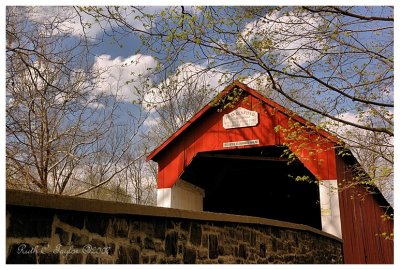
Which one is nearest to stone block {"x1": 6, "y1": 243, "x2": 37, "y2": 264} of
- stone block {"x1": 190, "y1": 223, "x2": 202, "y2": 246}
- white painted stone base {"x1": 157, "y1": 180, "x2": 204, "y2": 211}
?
stone block {"x1": 190, "y1": 223, "x2": 202, "y2": 246}

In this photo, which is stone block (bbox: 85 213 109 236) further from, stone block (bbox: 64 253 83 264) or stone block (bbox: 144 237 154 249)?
stone block (bbox: 144 237 154 249)

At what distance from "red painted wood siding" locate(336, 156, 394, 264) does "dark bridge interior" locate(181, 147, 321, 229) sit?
168 cm

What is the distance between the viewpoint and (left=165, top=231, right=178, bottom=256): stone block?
396 centimetres

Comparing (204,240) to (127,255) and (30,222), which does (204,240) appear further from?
(30,222)

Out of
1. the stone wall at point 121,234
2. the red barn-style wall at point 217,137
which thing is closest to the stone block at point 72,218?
the stone wall at point 121,234

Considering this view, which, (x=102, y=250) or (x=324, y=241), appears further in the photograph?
(x=324, y=241)

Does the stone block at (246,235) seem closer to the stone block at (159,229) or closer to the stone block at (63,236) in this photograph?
the stone block at (159,229)

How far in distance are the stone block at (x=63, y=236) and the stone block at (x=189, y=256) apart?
4.80 feet

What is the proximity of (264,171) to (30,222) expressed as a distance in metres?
11.4

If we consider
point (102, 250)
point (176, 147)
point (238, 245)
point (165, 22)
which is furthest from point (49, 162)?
point (102, 250)

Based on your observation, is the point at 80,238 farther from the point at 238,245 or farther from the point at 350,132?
the point at 350,132

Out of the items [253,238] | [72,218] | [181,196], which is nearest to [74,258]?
[72,218]
